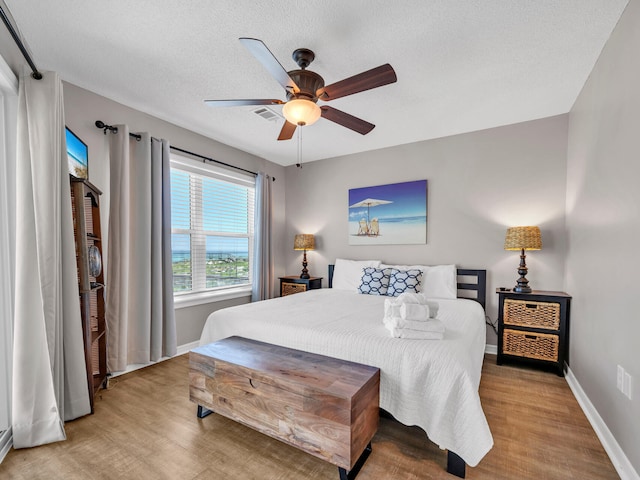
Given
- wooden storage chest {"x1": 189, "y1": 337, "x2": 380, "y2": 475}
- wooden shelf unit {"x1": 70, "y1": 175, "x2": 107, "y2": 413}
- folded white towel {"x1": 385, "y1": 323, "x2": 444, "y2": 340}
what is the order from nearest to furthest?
1. wooden storage chest {"x1": 189, "y1": 337, "x2": 380, "y2": 475}
2. folded white towel {"x1": 385, "y1": 323, "x2": 444, "y2": 340}
3. wooden shelf unit {"x1": 70, "y1": 175, "x2": 107, "y2": 413}

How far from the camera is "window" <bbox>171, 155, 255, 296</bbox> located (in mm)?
3443

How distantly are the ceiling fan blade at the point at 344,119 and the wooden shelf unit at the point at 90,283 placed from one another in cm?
177

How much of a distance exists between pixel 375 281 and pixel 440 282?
28.4 inches

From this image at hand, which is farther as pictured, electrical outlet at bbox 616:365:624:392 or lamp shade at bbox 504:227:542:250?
lamp shade at bbox 504:227:542:250

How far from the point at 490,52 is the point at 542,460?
254 centimetres

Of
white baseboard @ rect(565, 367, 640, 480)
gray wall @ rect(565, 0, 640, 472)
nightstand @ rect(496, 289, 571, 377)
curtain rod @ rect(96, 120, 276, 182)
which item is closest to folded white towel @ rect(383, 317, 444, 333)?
gray wall @ rect(565, 0, 640, 472)

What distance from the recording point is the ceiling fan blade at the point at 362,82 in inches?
66.3

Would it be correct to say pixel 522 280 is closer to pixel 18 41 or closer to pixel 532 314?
pixel 532 314

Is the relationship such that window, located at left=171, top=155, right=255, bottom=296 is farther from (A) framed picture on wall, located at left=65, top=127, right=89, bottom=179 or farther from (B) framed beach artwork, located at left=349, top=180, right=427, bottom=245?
(B) framed beach artwork, located at left=349, top=180, right=427, bottom=245

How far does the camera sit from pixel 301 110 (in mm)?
1926

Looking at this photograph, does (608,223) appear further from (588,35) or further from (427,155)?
(427,155)

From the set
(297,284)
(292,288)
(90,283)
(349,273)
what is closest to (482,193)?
(349,273)

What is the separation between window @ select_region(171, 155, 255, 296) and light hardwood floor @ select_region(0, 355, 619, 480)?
5.18ft

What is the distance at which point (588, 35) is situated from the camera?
6.14 feet
